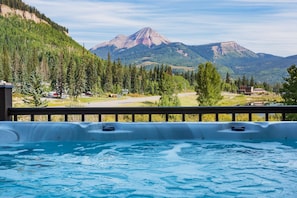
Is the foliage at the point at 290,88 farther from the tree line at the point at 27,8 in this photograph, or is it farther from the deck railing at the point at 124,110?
the deck railing at the point at 124,110

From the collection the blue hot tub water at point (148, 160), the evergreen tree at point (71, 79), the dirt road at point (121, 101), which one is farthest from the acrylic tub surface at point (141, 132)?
the dirt road at point (121, 101)

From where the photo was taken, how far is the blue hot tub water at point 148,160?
71.7 inches

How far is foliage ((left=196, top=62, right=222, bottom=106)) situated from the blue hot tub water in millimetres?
29161

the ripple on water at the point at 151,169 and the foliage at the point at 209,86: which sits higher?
the foliage at the point at 209,86

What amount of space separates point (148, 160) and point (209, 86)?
2987 cm

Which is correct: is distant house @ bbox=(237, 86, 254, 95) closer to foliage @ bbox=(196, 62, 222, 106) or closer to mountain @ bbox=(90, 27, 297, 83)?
foliage @ bbox=(196, 62, 222, 106)

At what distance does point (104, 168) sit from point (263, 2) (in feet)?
98.5

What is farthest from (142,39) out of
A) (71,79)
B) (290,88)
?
(290,88)

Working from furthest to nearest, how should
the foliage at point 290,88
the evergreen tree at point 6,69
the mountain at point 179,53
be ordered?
1. the mountain at point 179,53
2. the evergreen tree at point 6,69
3. the foliage at point 290,88

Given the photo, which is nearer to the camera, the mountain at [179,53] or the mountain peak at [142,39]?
the mountain at [179,53]

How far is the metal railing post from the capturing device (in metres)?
3.14

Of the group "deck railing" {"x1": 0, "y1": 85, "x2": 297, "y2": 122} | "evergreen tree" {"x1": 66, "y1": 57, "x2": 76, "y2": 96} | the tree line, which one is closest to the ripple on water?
"deck railing" {"x1": 0, "y1": 85, "x2": 297, "y2": 122}

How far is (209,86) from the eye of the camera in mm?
31844

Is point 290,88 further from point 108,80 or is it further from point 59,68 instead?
point 59,68
